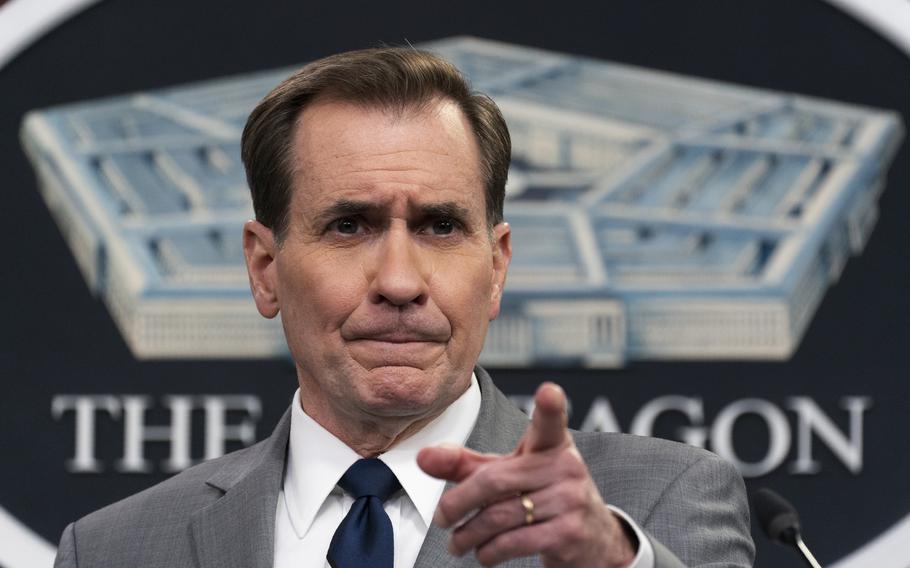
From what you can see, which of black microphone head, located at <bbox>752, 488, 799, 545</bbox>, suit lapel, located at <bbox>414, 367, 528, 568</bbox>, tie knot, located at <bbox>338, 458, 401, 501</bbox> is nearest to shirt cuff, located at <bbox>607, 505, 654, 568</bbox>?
suit lapel, located at <bbox>414, 367, 528, 568</bbox>

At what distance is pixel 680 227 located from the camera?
411 cm

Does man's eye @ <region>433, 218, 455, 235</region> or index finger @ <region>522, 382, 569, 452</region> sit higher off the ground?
index finger @ <region>522, 382, 569, 452</region>

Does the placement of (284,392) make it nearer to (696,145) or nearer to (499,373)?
(499,373)

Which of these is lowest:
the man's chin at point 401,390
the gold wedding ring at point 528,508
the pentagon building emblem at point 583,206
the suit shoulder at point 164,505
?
the pentagon building emblem at point 583,206

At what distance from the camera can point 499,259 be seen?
7.71ft

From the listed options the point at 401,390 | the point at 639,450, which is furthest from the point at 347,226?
the point at 639,450

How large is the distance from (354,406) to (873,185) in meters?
2.40

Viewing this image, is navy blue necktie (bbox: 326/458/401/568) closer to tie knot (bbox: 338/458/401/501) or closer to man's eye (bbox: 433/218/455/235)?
tie knot (bbox: 338/458/401/501)

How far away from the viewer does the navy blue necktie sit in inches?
80.9

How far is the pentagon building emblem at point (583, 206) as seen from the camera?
405 cm

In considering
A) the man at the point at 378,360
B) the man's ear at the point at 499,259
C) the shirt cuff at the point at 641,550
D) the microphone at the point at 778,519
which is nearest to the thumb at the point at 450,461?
the shirt cuff at the point at 641,550

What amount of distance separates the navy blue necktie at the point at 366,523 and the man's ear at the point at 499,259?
1.03 feet

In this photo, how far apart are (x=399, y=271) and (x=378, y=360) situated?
0.45 feet

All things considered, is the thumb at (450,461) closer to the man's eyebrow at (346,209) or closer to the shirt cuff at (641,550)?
the shirt cuff at (641,550)
